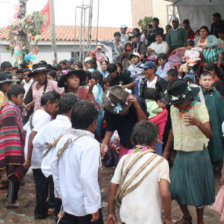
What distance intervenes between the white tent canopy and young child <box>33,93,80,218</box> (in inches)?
351

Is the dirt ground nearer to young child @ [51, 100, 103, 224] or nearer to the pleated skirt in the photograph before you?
the pleated skirt

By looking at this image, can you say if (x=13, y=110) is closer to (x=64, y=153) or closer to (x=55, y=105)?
(x=55, y=105)

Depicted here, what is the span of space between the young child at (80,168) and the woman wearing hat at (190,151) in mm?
1193

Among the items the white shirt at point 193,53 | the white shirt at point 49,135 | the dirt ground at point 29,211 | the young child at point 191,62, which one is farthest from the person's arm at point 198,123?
the white shirt at point 193,53

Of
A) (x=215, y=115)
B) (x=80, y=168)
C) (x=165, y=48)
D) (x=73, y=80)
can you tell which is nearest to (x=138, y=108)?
(x=80, y=168)

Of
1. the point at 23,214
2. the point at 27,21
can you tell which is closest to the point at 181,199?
the point at 23,214

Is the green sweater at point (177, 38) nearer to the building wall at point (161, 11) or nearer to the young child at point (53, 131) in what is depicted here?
the young child at point (53, 131)

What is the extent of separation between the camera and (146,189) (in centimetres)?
266

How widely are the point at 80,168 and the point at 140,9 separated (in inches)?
1128

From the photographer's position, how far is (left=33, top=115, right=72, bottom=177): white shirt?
374 cm

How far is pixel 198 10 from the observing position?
11883mm

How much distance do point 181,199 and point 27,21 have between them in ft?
34.7

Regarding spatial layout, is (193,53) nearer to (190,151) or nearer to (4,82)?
(4,82)

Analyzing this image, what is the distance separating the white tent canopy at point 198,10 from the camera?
37.1 ft
